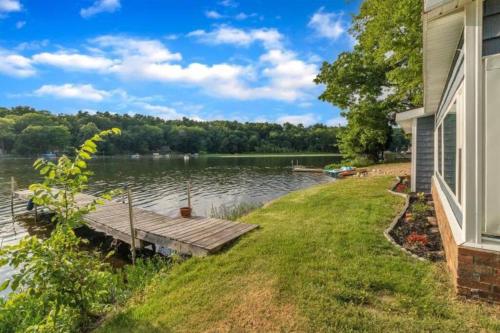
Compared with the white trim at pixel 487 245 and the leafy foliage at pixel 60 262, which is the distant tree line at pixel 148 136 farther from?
the leafy foliage at pixel 60 262

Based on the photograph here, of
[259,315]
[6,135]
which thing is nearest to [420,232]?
[259,315]

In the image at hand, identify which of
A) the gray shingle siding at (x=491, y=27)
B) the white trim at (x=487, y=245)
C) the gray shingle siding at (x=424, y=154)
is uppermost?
the gray shingle siding at (x=491, y=27)

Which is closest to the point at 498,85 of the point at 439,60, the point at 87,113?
the point at 439,60

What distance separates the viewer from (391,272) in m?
4.24

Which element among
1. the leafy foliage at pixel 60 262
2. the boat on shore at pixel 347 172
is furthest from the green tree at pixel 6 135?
the leafy foliage at pixel 60 262

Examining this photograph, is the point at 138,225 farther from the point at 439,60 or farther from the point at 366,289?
the point at 439,60

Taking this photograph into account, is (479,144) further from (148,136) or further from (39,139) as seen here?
(148,136)

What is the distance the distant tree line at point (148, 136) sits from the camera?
75.1 meters

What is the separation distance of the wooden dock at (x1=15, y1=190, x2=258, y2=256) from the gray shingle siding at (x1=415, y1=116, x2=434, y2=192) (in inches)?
245

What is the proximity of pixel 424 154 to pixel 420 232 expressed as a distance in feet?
14.5

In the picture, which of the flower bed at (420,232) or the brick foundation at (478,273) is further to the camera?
the flower bed at (420,232)

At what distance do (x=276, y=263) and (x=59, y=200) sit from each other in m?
3.27

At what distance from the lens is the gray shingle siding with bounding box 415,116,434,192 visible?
9.23m

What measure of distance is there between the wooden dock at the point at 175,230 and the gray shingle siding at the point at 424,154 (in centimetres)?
622
